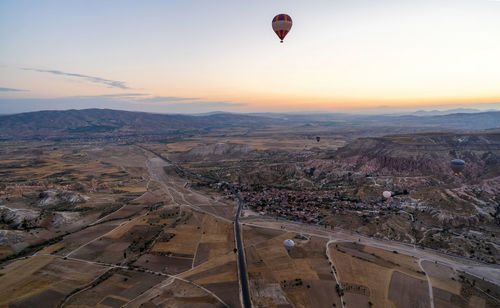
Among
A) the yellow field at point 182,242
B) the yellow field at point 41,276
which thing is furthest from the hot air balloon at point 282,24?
the yellow field at point 41,276

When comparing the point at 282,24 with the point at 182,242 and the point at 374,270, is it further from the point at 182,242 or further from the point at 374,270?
the point at 374,270

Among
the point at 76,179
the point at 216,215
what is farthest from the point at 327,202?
the point at 76,179

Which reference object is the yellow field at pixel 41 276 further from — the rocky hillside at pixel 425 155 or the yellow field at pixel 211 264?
the rocky hillside at pixel 425 155

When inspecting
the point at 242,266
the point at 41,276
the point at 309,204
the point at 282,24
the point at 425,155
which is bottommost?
the point at 242,266

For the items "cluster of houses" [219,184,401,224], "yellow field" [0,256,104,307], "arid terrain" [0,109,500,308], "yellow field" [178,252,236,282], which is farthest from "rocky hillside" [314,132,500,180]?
"yellow field" [0,256,104,307]

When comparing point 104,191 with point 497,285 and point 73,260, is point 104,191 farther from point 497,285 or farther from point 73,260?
point 497,285

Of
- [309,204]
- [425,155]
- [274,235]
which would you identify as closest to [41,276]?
[274,235]

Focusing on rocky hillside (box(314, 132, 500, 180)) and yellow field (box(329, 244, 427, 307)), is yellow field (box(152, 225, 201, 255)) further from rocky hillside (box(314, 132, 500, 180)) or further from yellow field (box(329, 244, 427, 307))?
rocky hillside (box(314, 132, 500, 180))
